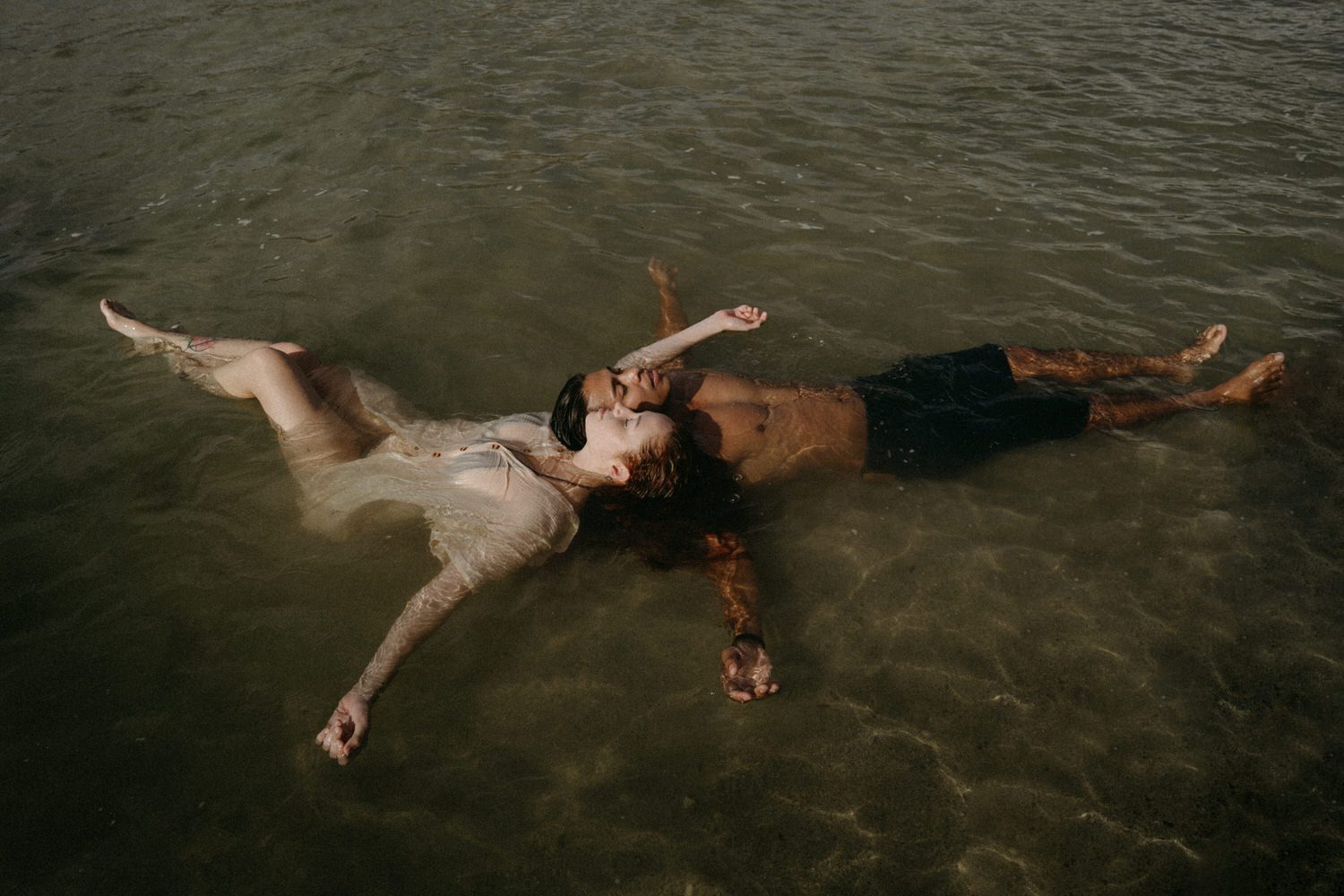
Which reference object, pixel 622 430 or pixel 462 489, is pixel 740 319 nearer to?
pixel 622 430

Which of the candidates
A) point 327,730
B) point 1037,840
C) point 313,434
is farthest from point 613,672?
point 313,434

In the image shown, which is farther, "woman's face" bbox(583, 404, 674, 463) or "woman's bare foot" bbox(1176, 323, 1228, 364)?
"woman's bare foot" bbox(1176, 323, 1228, 364)

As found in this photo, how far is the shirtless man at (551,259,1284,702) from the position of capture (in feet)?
16.2

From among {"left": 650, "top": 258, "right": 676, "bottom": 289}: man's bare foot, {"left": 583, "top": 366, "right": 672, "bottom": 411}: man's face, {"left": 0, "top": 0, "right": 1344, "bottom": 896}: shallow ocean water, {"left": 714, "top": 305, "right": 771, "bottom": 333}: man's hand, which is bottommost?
{"left": 0, "top": 0, "right": 1344, "bottom": 896}: shallow ocean water

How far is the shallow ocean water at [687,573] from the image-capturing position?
11.7 ft

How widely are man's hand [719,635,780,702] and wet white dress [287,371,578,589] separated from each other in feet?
4.05

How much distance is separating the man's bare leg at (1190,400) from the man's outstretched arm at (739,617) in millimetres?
2768

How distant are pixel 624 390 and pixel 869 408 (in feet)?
5.63

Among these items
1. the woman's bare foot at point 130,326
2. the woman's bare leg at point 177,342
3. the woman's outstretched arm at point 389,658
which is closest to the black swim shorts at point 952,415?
the woman's outstretched arm at point 389,658

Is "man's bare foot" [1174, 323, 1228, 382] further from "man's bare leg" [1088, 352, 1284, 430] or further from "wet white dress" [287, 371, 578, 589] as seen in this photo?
"wet white dress" [287, 371, 578, 589]

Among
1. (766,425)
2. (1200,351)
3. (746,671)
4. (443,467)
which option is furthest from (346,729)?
(1200,351)

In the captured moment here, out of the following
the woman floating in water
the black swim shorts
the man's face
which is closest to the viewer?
the woman floating in water

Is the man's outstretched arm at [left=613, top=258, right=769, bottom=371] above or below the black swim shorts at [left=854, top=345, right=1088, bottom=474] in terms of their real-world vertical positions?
above

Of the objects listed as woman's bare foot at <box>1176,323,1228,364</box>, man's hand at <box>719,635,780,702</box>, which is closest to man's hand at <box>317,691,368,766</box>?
man's hand at <box>719,635,780,702</box>
